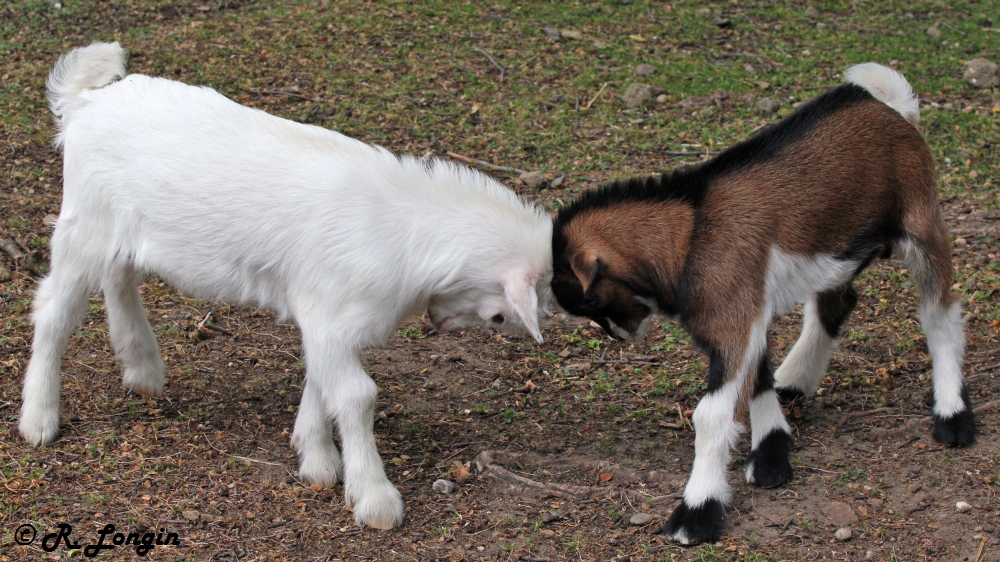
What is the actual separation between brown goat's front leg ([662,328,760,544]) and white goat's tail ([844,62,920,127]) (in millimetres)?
1455

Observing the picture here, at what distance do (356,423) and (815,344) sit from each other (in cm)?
236

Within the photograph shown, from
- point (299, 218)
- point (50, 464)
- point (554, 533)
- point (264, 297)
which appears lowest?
point (50, 464)

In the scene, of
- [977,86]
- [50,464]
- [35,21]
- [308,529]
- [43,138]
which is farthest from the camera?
[35,21]

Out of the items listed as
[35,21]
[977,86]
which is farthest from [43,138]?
[977,86]

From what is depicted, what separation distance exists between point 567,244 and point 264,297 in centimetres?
130

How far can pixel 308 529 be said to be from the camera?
406 cm

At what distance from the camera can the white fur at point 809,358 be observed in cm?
503

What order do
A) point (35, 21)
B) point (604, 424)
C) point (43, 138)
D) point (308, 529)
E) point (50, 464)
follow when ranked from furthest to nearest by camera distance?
1. point (35, 21)
2. point (43, 138)
3. point (604, 424)
4. point (50, 464)
5. point (308, 529)

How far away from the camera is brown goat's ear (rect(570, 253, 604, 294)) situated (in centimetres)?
405

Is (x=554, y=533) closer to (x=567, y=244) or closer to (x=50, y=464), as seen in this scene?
(x=567, y=244)

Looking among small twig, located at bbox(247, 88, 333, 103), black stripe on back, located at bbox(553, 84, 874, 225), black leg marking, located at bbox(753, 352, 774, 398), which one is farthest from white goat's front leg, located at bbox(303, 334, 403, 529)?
small twig, located at bbox(247, 88, 333, 103)

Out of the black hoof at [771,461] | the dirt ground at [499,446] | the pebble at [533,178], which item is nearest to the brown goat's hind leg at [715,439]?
the dirt ground at [499,446]

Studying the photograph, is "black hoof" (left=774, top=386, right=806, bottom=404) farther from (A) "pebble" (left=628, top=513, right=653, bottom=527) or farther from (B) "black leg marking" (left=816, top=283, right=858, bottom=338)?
(A) "pebble" (left=628, top=513, right=653, bottom=527)
